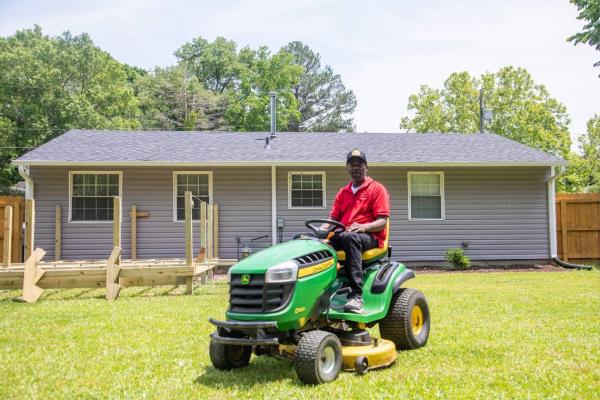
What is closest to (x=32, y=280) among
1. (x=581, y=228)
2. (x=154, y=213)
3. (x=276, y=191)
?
(x=154, y=213)

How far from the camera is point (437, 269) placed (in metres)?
14.7

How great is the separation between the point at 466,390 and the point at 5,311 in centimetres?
654

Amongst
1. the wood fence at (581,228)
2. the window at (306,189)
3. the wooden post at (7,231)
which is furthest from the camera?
the wood fence at (581,228)

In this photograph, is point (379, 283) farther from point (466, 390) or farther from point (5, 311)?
point (5, 311)

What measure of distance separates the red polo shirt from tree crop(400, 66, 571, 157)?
34411 mm

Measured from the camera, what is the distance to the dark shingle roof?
14.5m

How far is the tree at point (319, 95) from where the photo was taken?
47281 millimetres

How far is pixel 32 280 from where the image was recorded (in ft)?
30.1

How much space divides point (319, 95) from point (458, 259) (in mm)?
35289

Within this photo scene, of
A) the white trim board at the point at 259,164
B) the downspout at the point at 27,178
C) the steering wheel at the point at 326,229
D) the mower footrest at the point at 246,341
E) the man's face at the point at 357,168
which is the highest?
the white trim board at the point at 259,164

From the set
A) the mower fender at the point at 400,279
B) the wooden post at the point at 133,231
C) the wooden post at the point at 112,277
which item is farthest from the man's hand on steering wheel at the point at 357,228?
the wooden post at the point at 133,231

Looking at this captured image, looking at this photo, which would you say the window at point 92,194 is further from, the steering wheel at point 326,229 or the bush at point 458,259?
the steering wheel at point 326,229

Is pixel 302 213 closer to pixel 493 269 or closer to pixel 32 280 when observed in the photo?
pixel 493 269

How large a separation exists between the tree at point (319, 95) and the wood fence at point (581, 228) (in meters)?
31.4
